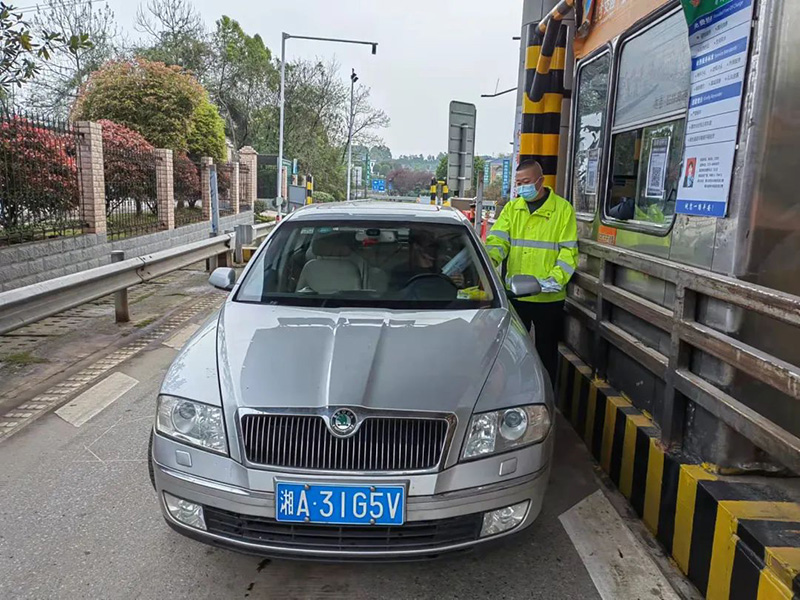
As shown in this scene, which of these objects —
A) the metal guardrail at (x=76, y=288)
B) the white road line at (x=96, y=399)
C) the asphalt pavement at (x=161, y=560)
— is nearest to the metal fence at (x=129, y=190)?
the metal guardrail at (x=76, y=288)

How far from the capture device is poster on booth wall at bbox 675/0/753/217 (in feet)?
9.04

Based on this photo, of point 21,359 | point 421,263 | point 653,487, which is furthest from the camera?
point 21,359

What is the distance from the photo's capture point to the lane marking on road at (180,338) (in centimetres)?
648

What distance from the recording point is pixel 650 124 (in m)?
3.87

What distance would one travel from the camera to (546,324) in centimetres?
457

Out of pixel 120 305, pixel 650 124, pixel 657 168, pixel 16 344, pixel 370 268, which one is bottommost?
pixel 16 344

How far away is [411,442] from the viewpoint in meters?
2.42

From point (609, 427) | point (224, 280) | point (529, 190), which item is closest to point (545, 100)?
point (529, 190)

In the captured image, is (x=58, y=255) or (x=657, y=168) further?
(x=58, y=255)

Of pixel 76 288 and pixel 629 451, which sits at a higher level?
pixel 76 288

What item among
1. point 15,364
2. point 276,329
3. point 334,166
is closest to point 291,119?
point 334,166

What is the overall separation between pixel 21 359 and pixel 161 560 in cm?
400

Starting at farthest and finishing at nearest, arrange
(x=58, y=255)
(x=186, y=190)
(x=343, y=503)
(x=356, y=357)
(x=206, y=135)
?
(x=206, y=135) → (x=186, y=190) → (x=58, y=255) → (x=356, y=357) → (x=343, y=503)

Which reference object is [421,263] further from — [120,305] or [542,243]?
[120,305]
